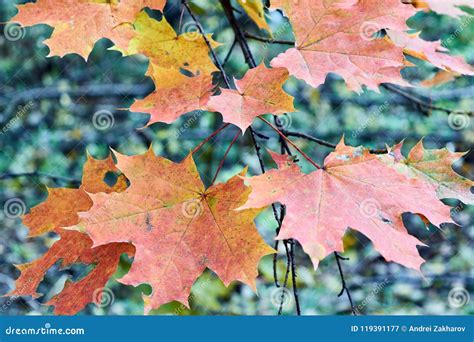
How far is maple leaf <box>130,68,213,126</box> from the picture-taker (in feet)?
2.92

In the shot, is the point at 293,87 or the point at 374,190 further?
the point at 293,87

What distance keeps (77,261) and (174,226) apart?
23 centimetres

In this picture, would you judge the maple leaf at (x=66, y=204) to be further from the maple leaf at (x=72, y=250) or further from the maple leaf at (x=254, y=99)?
the maple leaf at (x=254, y=99)

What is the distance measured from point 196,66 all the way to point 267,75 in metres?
0.29

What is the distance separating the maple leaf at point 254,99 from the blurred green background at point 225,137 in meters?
1.50

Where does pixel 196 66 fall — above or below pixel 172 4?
above

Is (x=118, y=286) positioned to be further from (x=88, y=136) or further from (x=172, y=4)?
(x=172, y=4)

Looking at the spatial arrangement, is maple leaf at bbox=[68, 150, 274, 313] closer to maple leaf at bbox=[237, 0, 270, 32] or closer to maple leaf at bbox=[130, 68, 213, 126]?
maple leaf at bbox=[130, 68, 213, 126]

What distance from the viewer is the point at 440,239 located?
3.15 m

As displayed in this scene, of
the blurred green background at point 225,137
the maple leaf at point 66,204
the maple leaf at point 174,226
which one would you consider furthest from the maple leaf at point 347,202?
the blurred green background at point 225,137

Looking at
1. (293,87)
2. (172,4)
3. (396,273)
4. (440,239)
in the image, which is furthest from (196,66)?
(440,239)

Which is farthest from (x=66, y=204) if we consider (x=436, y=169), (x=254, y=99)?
(x=436, y=169)

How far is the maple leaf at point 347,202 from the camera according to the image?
78 centimetres

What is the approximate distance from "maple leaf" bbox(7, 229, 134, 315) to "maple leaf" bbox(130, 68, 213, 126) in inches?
9.5
